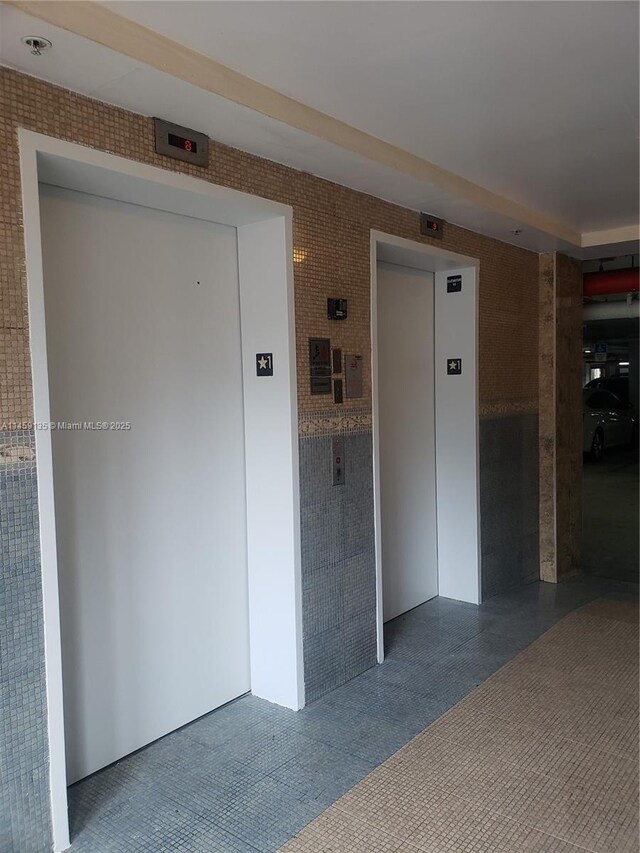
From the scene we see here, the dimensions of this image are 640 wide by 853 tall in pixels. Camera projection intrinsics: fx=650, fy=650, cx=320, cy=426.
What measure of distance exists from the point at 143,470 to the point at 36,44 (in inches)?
65.3

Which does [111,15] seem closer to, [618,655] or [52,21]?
[52,21]

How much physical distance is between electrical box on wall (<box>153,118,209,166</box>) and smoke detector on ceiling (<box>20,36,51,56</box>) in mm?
574

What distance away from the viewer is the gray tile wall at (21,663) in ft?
6.99

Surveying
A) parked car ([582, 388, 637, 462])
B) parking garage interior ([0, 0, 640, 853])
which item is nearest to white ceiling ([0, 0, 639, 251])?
parking garage interior ([0, 0, 640, 853])

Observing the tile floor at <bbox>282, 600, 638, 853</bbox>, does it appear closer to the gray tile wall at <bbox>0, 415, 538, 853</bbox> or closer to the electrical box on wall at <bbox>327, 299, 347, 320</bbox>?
the gray tile wall at <bbox>0, 415, 538, 853</bbox>

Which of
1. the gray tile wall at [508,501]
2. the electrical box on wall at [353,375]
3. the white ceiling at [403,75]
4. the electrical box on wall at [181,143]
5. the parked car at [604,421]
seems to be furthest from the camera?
the parked car at [604,421]

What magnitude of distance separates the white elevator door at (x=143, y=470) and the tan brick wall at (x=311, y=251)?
0.36m

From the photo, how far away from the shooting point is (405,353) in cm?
454

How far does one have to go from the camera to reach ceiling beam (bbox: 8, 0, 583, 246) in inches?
75.0

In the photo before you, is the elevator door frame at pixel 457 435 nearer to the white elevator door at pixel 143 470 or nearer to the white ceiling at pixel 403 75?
the white ceiling at pixel 403 75

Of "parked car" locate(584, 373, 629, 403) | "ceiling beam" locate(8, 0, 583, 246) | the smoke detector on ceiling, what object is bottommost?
"parked car" locate(584, 373, 629, 403)

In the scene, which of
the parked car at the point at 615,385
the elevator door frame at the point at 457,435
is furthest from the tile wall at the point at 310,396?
the parked car at the point at 615,385

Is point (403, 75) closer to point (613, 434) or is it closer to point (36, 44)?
point (36, 44)

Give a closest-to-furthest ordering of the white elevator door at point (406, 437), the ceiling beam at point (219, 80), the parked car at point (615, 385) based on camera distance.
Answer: the ceiling beam at point (219, 80) → the white elevator door at point (406, 437) → the parked car at point (615, 385)
